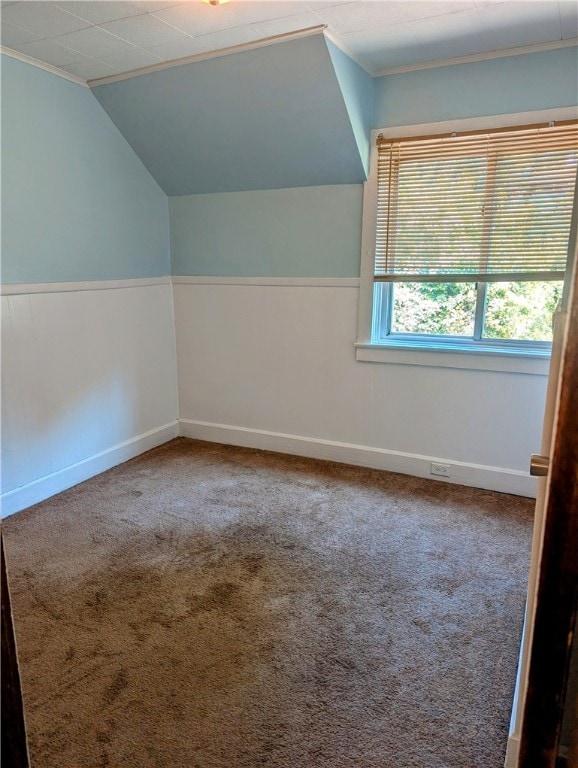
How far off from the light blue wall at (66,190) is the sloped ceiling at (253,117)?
190 millimetres

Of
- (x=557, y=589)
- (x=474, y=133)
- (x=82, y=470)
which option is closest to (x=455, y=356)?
(x=474, y=133)

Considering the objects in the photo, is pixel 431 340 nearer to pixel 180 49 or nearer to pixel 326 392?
pixel 326 392

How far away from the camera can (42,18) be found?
6.97ft

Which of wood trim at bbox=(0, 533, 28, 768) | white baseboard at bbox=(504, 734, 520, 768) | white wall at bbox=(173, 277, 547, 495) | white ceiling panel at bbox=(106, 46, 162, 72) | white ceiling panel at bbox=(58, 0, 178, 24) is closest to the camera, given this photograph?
wood trim at bbox=(0, 533, 28, 768)

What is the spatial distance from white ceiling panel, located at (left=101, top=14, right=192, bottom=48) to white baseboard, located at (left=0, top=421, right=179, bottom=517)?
2201mm

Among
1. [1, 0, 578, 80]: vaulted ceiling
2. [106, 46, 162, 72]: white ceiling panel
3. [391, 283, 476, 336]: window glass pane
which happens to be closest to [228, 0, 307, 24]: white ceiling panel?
[1, 0, 578, 80]: vaulted ceiling

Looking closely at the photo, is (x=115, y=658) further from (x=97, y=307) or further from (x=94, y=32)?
(x=94, y=32)

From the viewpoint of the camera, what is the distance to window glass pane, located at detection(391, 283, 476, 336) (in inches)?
116

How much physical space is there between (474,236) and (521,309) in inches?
19.0

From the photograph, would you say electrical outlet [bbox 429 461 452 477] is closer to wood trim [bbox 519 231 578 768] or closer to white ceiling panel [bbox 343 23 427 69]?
white ceiling panel [bbox 343 23 427 69]

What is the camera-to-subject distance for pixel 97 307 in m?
3.11

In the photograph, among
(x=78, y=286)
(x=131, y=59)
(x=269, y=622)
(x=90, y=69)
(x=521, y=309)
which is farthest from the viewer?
(x=78, y=286)

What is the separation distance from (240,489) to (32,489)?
1.14 metres

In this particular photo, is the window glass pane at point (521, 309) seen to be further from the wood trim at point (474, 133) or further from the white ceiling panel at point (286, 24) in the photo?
the white ceiling panel at point (286, 24)
